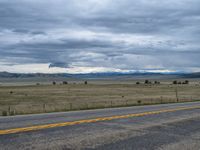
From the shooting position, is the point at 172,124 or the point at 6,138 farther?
the point at 172,124

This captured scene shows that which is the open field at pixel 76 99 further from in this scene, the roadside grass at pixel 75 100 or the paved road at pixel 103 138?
the paved road at pixel 103 138

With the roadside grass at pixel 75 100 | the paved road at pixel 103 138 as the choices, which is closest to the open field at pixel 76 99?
the roadside grass at pixel 75 100

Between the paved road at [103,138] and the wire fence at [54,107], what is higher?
the paved road at [103,138]

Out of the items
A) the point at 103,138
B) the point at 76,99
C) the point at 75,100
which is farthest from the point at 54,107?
the point at 76,99

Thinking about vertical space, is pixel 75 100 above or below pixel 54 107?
below

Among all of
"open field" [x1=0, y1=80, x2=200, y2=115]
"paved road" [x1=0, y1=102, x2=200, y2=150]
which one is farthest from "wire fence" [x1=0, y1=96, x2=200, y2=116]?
"paved road" [x1=0, y1=102, x2=200, y2=150]

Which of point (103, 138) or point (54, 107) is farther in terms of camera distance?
point (54, 107)

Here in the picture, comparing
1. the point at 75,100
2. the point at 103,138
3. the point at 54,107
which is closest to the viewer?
the point at 103,138

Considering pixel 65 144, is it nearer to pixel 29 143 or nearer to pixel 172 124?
pixel 29 143

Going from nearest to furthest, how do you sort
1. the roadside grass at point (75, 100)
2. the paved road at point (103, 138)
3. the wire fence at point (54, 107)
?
the paved road at point (103, 138)
the wire fence at point (54, 107)
the roadside grass at point (75, 100)

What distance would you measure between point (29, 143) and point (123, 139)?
2.56 meters

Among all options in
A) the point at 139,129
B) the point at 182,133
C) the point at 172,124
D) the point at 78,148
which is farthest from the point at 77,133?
the point at 172,124

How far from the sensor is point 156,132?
A: 8.69 metres

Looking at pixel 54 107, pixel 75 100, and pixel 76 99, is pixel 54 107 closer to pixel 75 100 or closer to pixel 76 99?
pixel 75 100
